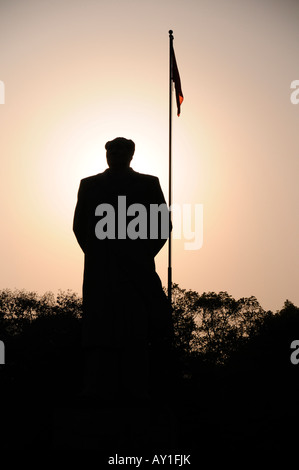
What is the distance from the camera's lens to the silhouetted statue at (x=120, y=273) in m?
6.91

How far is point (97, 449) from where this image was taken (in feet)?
20.7

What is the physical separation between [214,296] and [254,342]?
509 inches

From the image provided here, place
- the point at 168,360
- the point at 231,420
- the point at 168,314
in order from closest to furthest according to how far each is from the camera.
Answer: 1. the point at 168,314
2. the point at 231,420
3. the point at 168,360

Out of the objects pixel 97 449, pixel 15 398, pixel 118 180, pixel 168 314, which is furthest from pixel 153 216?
pixel 15 398

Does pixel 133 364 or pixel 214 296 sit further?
pixel 214 296

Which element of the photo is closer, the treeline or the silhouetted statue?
the silhouetted statue

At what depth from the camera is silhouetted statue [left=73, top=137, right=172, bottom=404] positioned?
691cm

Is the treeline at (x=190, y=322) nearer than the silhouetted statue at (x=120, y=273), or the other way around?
the silhouetted statue at (x=120, y=273)

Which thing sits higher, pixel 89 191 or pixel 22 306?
pixel 22 306

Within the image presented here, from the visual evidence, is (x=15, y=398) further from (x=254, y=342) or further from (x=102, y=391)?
(x=102, y=391)

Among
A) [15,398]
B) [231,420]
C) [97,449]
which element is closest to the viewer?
[97,449]

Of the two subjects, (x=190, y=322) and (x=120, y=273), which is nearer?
(x=120, y=273)

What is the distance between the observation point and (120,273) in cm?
716

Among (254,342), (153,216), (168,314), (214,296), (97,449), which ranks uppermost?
(214,296)
